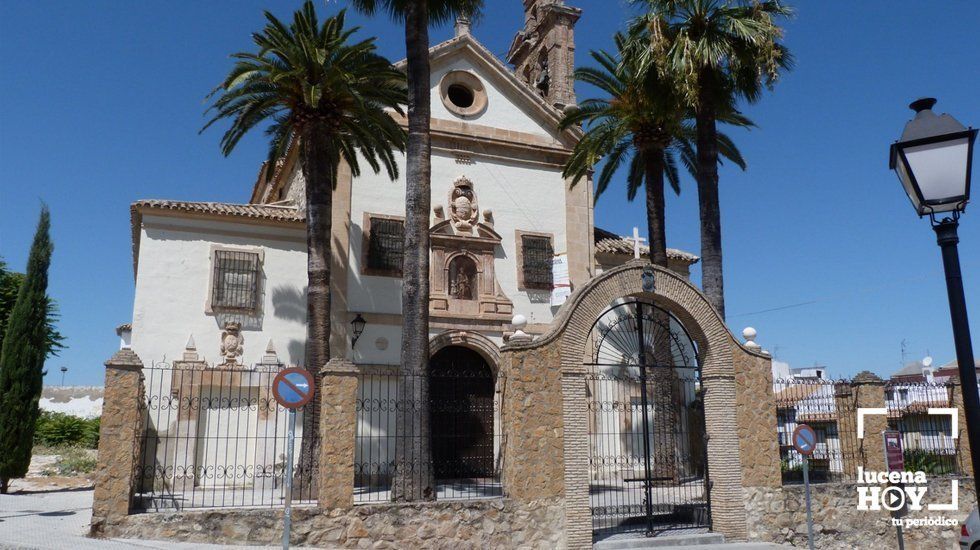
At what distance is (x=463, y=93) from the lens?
2184cm

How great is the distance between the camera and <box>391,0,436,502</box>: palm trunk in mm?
12516

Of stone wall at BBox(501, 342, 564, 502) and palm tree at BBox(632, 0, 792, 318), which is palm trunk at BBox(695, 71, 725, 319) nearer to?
palm tree at BBox(632, 0, 792, 318)

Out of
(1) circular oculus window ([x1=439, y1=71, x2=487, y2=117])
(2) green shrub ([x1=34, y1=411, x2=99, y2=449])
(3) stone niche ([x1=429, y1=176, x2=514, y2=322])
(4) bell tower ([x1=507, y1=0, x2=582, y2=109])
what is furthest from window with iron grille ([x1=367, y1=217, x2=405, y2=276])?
(2) green shrub ([x1=34, y1=411, x2=99, y2=449])

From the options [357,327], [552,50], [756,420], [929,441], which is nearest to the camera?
[756,420]

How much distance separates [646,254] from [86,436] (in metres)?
25.4

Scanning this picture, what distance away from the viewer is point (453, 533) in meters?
11.7

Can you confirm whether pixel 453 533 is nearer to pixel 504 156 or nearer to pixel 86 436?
pixel 504 156

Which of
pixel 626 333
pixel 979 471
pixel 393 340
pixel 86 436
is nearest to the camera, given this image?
pixel 979 471

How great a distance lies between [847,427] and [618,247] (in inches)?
351

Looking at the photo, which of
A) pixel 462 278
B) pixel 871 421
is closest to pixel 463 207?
pixel 462 278

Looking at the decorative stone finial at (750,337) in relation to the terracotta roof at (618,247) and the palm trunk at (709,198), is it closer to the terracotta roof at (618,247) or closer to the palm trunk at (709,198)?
the palm trunk at (709,198)

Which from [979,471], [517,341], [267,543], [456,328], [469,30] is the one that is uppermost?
[469,30]

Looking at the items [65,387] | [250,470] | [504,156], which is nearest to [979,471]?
[250,470]

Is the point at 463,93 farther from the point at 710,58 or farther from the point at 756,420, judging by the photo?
the point at 756,420
